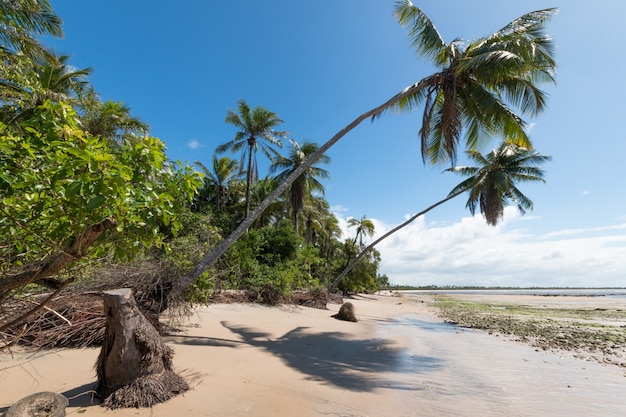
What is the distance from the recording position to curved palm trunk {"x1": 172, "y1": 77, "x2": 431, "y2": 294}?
7656mm

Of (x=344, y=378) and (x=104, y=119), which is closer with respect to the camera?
(x=344, y=378)

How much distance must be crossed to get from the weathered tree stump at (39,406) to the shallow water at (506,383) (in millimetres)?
3891

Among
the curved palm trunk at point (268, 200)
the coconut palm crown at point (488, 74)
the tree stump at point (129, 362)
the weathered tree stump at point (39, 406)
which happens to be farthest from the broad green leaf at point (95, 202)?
the coconut palm crown at point (488, 74)

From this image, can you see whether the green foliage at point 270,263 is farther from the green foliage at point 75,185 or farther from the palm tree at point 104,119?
the green foliage at point 75,185

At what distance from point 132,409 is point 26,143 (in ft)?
9.91

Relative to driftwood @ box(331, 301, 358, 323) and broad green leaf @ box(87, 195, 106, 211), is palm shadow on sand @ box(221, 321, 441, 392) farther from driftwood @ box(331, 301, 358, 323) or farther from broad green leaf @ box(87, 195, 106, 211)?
broad green leaf @ box(87, 195, 106, 211)

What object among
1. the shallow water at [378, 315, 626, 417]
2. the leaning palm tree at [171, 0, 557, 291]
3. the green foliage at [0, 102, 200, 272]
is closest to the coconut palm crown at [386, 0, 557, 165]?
the leaning palm tree at [171, 0, 557, 291]

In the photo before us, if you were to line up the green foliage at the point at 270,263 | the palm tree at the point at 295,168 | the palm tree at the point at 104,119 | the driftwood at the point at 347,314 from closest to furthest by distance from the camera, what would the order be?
the driftwood at the point at 347,314 → the green foliage at the point at 270,263 → the palm tree at the point at 104,119 → the palm tree at the point at 295,168

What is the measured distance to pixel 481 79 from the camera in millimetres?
9570

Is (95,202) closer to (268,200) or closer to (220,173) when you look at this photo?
(268,200)

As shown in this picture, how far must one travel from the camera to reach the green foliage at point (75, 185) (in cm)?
176

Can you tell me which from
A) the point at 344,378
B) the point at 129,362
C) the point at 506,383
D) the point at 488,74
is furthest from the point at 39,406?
the point at 488,74

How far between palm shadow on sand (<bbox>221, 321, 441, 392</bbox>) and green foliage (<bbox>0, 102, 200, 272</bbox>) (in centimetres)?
419

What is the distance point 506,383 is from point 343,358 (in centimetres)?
296
